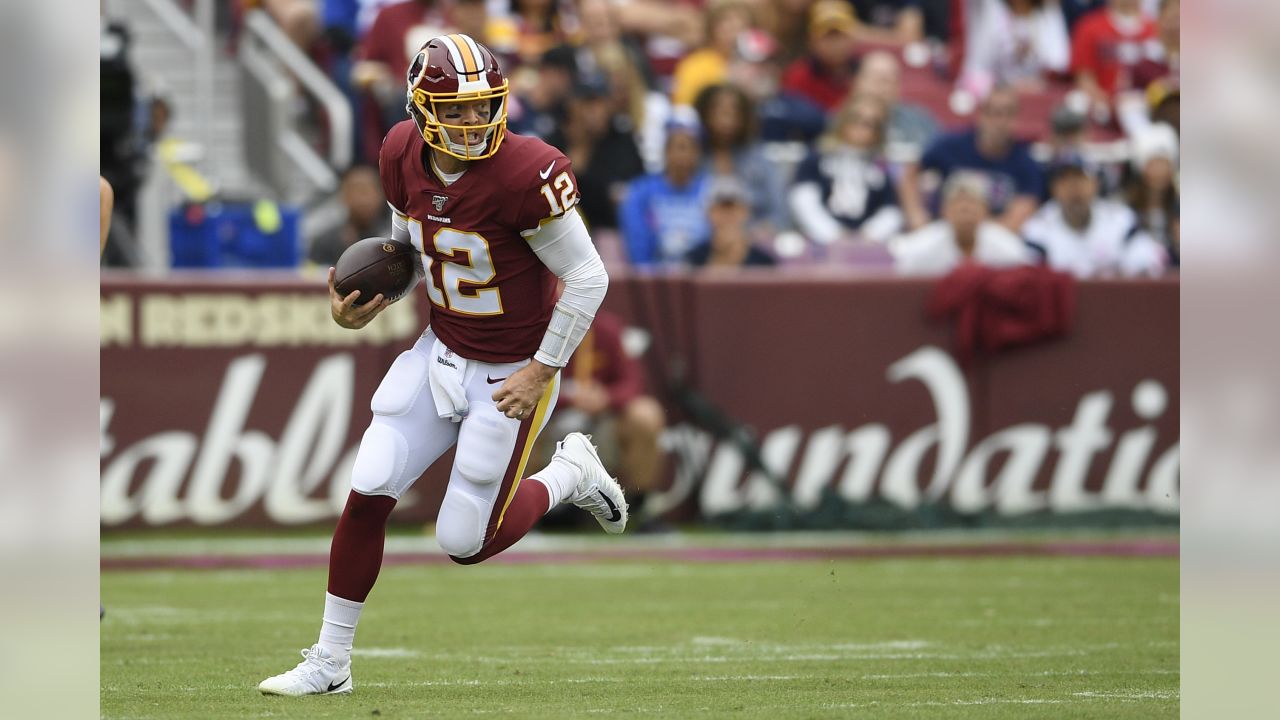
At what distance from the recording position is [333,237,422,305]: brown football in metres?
5.30

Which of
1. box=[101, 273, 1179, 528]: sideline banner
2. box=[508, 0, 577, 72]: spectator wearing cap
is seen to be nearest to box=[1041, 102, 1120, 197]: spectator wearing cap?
box=[101, 273, 1179, 528]: sideline banner

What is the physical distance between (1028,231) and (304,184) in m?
4.78

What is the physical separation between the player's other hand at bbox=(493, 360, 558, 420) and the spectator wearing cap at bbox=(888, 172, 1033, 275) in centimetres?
557

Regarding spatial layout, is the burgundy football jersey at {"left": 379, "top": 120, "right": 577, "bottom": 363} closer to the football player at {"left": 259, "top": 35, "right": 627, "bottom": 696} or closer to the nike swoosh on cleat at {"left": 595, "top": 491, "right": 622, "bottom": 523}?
the football player at {"left": 259, "top": 35, "right": 627, "bottom": 696}

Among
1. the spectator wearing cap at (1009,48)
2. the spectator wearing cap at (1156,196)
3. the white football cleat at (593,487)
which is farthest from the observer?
the spectator wearing cap at (1009,48)

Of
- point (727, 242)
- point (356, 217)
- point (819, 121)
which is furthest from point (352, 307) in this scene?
point (819, 121)

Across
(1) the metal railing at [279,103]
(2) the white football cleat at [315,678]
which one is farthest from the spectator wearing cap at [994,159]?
(2) the white football cleat at [315,678]

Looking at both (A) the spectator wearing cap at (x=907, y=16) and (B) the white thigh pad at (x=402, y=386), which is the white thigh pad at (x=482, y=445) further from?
(A) the spectator wearing cap at (x=907, y=16)

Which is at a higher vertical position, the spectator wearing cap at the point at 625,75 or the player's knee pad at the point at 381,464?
the spectator wearing cap at the point at 625,75

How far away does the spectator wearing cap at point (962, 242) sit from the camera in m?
10.6

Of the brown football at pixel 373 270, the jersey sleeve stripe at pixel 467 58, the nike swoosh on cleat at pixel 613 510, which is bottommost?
the nike swoosh on cleat at pixel 613 510

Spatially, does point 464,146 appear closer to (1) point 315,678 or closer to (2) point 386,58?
(1) point 315,678

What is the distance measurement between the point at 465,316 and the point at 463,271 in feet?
0.49

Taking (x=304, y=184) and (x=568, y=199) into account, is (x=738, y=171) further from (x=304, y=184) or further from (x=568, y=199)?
(x=568, y=199)
